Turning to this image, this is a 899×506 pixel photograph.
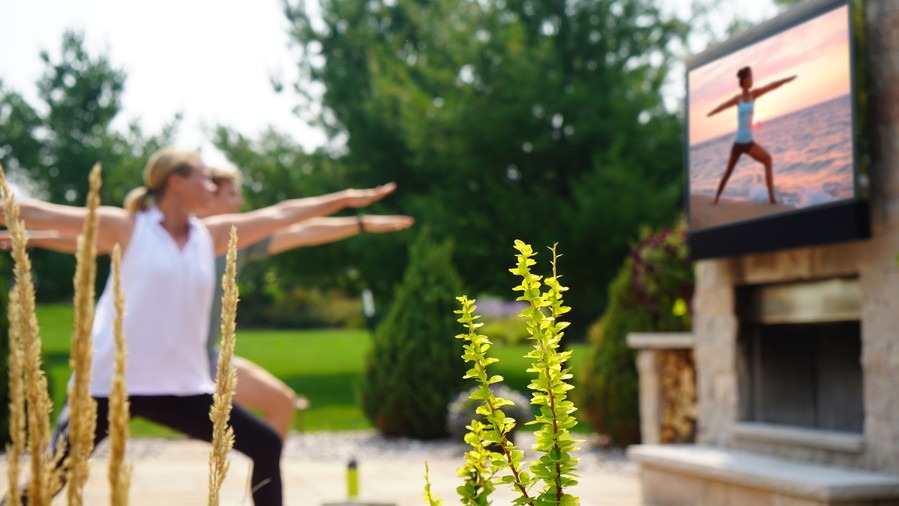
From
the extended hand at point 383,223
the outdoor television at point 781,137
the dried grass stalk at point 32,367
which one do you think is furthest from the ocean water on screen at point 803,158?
the dried grass stalk at point 32,367

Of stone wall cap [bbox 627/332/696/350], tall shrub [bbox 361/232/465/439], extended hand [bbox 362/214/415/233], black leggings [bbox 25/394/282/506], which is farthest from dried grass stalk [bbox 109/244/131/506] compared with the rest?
tall shrub [bbox 361/232/465/439]

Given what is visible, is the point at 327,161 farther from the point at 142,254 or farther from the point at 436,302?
the point at 142,254

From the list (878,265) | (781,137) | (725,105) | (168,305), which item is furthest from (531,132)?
(168,305)

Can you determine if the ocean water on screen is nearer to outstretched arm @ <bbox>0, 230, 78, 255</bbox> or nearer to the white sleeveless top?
the white sleeveless top

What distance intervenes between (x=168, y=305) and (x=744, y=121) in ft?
11.5

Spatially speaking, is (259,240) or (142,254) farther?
(259,240)

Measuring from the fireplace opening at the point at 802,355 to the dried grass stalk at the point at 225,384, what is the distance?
4727 millimetres

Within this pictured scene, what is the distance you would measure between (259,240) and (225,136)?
48.6 ft

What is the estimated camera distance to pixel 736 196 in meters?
5.81

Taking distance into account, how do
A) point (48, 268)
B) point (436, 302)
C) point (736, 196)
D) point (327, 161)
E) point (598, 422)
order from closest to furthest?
point (736, 196), point (598, 422), point (436, 302), point (327, 161), point (48, 268)

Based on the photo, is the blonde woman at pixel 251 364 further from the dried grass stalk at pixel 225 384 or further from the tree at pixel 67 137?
the tree at pixel 67 137

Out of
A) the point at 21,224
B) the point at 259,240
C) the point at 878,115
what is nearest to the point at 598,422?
the point at 878,115

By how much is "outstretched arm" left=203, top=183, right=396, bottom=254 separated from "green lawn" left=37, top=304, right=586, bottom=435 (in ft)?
16.7

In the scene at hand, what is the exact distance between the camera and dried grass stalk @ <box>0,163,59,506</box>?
1.01 meters
